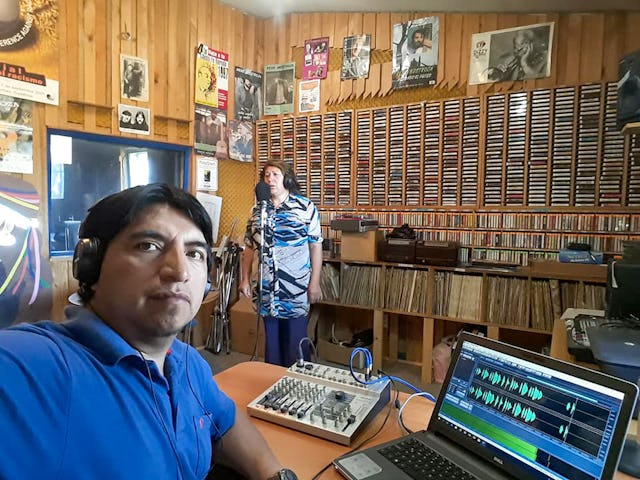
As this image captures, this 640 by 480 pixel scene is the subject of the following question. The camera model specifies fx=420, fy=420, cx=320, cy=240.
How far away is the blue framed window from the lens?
3.11m

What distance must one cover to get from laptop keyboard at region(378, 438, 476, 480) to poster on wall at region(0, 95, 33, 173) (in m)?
3.04

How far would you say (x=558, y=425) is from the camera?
32.7 inches

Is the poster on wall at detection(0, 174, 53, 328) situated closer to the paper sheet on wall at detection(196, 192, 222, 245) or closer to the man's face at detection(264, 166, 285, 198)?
the paper sheet on wall at detection(196, 192, 222, 245)

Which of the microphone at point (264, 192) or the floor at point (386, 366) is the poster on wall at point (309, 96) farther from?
the floor at point (386, 366)

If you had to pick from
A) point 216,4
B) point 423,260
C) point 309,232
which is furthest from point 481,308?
point 216,4

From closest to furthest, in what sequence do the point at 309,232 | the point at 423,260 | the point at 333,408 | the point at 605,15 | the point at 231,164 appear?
the point at 333,408
the point at 309,232
the point at 605,15
the point at 423,260
the point at 231,164

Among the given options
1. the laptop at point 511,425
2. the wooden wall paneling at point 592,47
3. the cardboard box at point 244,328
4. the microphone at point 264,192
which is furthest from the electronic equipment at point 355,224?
the laptop at point 511,425

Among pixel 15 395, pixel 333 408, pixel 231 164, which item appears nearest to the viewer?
pixel 15 395

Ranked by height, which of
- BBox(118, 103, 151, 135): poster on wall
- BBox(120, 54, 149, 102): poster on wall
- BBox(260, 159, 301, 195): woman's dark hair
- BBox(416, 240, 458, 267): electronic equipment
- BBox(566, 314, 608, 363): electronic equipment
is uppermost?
BBox(120, 54, 149, 102): poster on wall

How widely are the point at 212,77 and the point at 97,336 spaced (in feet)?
12.1

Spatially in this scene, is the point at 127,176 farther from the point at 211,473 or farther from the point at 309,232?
the point at 211,473

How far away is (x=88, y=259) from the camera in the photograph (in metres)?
0.85

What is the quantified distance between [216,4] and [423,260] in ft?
10.00

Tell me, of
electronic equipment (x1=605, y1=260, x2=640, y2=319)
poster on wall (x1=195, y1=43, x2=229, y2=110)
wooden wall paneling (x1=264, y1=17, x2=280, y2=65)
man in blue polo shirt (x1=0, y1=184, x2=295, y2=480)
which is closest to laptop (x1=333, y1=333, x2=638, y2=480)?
man in blue polo shirt (x1=0, y1=184, x2=295, y2=480)
